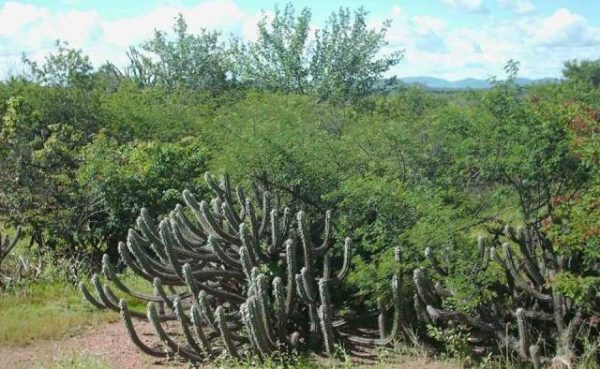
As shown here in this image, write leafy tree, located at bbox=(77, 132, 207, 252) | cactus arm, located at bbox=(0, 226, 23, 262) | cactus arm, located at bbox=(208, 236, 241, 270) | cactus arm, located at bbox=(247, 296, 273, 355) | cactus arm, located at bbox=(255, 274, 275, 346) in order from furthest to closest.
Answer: leafy tree, located at bbox=(77, 132, 207, 252), cactus arm, located at bbox=(0, 226, 23, 262), cactus arm, located at bbox=(208, 236, 241, 270), cactus arm, located at bbox=(255, 274, 275, 346), cactus arm, located at bbox=(247, 296, 273, 355)

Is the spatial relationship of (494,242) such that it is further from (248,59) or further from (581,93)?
(248,59)

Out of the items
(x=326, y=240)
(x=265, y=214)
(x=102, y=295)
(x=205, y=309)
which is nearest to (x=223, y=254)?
(x=265, y=214)

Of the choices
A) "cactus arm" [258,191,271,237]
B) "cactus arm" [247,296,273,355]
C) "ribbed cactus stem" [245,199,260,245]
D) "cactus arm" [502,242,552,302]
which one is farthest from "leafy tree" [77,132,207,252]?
"cactus arm" [502,242,552,302]

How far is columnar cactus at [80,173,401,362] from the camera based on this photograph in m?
8.89

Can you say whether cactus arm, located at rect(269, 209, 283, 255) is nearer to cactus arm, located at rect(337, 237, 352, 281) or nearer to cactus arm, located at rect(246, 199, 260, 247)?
cactus arm, located at rect(246, 199, 260, 247)

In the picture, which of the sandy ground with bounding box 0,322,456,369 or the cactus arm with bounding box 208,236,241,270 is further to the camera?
the cactus arm with bounding box 208,236,241,270

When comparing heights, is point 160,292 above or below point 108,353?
above

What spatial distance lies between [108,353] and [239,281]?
1.77 m

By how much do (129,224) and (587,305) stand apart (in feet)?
27.1

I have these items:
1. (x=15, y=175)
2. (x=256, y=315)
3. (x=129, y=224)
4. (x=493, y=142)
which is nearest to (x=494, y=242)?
(x=493, y=142)

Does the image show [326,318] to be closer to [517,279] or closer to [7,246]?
[517,279]

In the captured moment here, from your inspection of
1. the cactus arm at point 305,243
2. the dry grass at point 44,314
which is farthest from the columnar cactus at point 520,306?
the dry grass at point 44,314

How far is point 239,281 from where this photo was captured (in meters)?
9.91

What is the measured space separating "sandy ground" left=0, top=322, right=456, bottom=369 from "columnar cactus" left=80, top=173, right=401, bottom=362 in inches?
11.0
